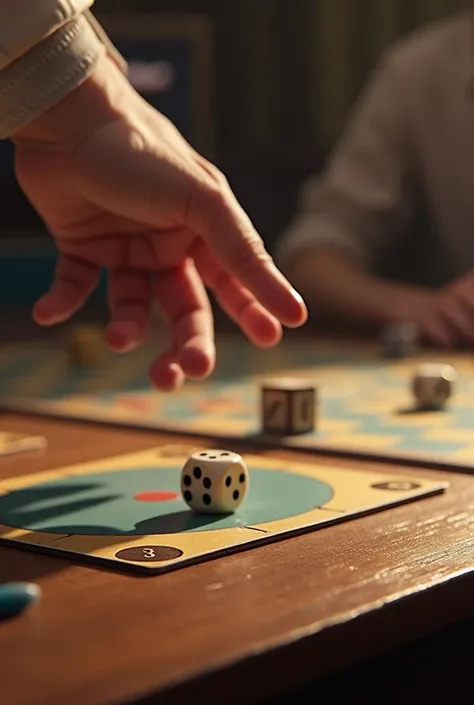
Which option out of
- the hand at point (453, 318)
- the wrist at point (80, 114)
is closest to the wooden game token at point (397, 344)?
the hand at point (453, 318)

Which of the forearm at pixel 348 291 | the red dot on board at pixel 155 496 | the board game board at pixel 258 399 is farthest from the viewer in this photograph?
the forearm at pixel 348 291

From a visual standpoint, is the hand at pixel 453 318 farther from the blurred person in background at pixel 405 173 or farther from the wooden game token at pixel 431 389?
the wooden game token at pixel 431 389

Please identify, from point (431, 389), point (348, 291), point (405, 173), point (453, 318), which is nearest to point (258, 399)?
point (431, 389)

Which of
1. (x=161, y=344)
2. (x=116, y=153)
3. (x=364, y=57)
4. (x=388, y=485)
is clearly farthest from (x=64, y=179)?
(x=364, y=57)

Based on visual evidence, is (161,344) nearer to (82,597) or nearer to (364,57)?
(82,597)

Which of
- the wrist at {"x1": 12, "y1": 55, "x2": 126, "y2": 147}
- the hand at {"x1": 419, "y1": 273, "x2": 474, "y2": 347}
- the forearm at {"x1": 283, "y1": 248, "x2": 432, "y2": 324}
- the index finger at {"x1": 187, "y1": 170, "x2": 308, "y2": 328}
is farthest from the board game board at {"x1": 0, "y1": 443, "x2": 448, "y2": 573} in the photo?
the forearm at {"x1": 283, "y1": 248, "x2": 432, "y2": 324}
